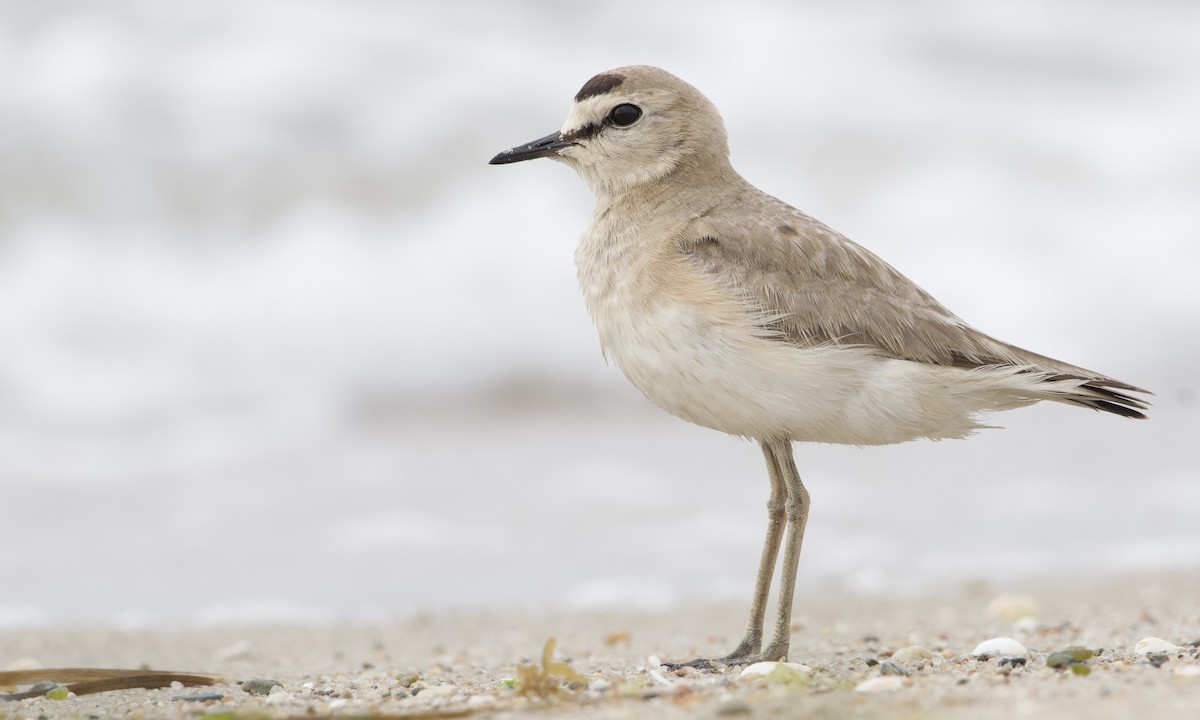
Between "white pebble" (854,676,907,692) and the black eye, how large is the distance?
2885mm

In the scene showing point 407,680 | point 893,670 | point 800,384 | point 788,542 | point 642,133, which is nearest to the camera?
point 893,670

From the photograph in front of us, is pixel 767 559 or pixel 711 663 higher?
pixel 767 559

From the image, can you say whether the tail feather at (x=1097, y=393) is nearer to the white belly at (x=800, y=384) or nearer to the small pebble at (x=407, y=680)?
the white belly at (x=800, y=384)

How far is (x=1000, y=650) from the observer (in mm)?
5770

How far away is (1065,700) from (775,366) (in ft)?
5.88

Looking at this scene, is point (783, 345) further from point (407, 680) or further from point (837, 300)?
point (407, 680)

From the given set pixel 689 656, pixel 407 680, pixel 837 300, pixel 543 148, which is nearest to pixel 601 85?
pixel 543 148

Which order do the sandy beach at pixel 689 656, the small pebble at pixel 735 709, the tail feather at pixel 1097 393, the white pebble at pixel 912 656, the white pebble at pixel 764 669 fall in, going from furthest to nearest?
1. the white pebble at pixel 912 656
2. the tail feather at pixel 1097 393
3. the white pebble at pixel 764 669
4. the sandy beach at pixel 689 656
5. the small pebble at pixel 735 709

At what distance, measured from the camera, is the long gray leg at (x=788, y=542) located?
5.84 metres

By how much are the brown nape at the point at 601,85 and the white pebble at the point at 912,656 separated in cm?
291

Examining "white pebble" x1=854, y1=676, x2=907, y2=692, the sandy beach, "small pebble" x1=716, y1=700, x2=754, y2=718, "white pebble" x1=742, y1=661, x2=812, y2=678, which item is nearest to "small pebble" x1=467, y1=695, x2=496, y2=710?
the sandy beach

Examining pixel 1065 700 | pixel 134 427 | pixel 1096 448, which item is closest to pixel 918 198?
pixel 1096 448

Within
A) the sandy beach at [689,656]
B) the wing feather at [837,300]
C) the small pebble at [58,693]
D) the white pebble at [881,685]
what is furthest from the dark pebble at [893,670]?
the small pebble at [58,693]

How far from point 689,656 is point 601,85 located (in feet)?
9.11
